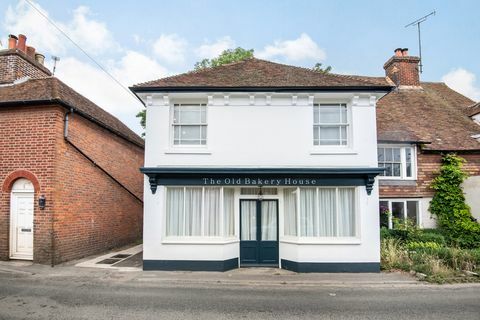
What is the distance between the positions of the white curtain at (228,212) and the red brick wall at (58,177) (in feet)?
18.1

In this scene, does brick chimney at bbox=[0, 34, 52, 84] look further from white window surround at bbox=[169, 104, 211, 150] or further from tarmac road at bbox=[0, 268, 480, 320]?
tarmac road at bbox=[0, 268, 480, 320]

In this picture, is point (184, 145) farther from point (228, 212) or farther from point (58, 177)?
point (58, 177)

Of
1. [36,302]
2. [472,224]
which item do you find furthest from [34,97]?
[472,224]

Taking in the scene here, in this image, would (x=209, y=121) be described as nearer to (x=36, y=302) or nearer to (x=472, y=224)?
(x=36, y=302)

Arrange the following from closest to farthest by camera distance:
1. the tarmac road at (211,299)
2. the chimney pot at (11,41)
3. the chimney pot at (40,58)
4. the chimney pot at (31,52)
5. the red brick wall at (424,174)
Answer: the tarmac road at (211,299)
the chimney pot at (11,41)
the red brick wall at (424,174)
the chimney pot at (31,52)
the chimney pot at (40,58)

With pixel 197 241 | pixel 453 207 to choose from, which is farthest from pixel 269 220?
pixel 453 207

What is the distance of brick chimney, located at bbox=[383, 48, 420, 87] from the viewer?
1792 cm

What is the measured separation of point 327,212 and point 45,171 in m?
9.43

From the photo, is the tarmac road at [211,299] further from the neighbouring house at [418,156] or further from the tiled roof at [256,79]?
the tiled roof at [256,79]

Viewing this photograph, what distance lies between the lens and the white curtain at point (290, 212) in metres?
10.7

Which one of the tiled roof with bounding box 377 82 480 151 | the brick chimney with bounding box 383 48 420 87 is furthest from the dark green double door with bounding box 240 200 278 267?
the brick chimney with bounding box 383 48 420 87

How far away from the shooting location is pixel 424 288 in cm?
857

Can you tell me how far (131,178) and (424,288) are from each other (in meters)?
13.8

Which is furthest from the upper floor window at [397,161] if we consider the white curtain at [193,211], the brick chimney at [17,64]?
the brick chimney at [17,64]
